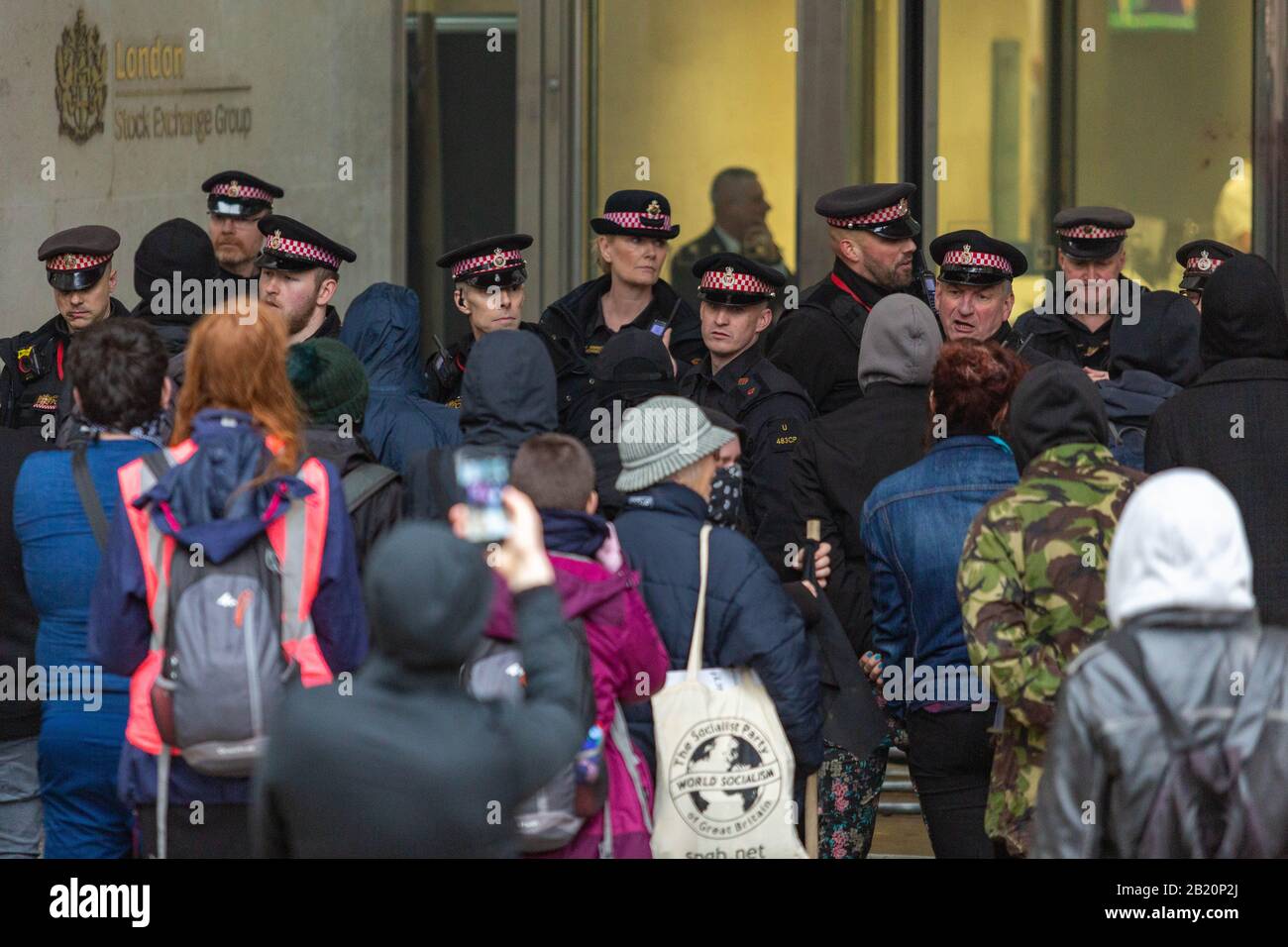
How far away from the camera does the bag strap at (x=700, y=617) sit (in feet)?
15.4

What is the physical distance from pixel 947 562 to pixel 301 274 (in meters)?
2.76

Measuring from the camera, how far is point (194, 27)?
10.3 metres

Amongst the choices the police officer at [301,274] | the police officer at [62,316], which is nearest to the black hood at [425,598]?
the police officer at [301,274]

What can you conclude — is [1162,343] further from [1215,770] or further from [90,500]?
[90,500]

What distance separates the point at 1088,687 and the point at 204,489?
192 centimetres

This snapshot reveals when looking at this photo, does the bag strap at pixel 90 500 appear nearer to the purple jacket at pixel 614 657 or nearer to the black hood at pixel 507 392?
the black hood at pixel 507 392

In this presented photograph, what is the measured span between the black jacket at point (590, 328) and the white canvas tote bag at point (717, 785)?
2.57 metres

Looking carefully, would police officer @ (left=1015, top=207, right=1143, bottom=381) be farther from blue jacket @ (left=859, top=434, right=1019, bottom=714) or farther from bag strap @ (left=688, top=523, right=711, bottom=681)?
bag strap @ (left=688, top=523, right=711, bottom=681)

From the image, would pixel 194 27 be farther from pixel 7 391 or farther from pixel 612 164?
pixel 7 391

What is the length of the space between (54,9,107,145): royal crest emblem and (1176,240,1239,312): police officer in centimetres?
563

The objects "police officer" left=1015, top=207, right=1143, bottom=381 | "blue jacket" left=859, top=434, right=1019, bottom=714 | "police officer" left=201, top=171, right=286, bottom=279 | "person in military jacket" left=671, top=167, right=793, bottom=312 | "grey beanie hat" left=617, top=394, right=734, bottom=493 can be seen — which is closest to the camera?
"grey beanie hat" left=617, top=394, right=734, bottom=493

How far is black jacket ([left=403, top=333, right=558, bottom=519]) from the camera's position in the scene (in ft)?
16.4

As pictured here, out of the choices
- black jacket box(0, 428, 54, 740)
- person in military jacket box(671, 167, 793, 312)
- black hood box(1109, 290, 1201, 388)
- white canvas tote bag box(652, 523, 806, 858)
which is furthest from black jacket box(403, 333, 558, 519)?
person in military jacket box(671, 167, 793, 312)
